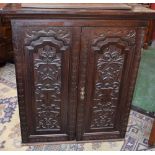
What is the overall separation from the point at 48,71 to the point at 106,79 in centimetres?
41

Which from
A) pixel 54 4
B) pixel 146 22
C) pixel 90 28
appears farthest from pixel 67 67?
pixel 146 22

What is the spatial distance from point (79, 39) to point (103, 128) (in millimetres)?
796

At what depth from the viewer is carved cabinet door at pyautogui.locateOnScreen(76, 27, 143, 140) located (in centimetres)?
145

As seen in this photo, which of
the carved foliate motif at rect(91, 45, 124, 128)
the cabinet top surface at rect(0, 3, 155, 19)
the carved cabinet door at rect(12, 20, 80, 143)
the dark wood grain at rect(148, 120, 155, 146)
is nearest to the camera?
the cabinet top surface at rect(0, 3, 155, 19)

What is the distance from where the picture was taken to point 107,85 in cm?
165

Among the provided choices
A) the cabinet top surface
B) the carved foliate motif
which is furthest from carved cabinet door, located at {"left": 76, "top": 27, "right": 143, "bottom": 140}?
the cabinet top surface

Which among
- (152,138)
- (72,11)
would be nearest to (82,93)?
(72,11)

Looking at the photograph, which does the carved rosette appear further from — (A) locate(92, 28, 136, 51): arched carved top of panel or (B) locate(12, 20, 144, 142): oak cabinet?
(A) locate(92, 28, 136, 51): arched carved top of panel

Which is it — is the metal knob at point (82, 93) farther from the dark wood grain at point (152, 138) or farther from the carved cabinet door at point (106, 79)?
the dark wood grain at point (152, 138)

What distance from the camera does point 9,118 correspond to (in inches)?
85.7

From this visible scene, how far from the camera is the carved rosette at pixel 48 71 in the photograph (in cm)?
140

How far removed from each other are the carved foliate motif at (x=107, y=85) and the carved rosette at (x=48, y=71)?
0.26 metres
